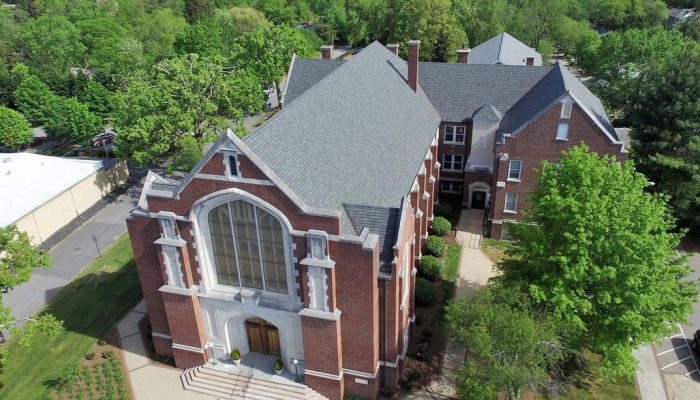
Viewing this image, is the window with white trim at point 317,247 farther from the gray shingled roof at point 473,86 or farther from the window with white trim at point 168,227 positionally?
the gray shingled roof at point 473,86

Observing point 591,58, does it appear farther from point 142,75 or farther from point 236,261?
point 236,261

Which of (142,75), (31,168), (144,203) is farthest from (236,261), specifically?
(142,75)

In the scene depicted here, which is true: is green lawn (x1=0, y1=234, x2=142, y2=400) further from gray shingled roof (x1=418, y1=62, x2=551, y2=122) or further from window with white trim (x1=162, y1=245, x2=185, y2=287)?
gray shingled roof (x1=418, y1=62, x2=551, y2=122)

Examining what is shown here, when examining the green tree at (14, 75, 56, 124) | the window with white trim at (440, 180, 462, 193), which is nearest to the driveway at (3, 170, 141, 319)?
the green tree at (14, 75, 56, 124)

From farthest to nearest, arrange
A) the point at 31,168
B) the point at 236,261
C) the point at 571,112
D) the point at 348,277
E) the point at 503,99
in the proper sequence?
1. the point at 31,168
2. the point at 503,99
3. the point at 571,112
4. the point at 236,261
5. the point at 348,277

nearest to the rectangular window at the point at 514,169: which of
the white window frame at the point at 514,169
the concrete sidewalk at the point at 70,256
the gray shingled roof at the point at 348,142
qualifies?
the white window frame at the point at 514,169
